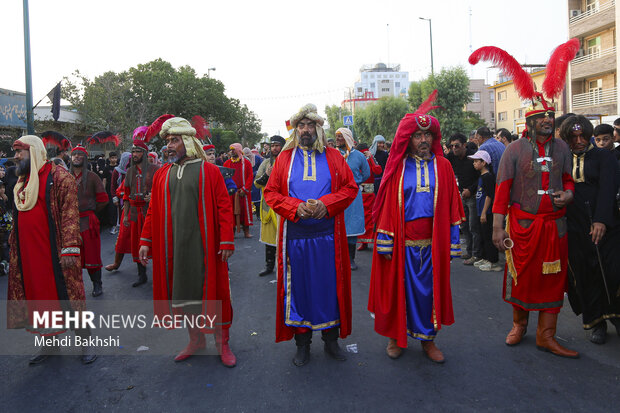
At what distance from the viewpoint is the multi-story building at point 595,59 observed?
81.4 feet

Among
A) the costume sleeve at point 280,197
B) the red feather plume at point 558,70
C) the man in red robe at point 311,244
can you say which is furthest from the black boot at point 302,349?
the red feather plume at point 558,70

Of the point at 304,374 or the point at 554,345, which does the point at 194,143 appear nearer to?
the point at 304,374

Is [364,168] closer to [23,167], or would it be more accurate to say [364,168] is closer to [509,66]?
[509,66]

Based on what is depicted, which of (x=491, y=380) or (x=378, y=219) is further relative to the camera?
(x=378, y=219)

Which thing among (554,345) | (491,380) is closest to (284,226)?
(491,380)

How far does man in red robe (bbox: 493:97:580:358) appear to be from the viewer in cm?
393

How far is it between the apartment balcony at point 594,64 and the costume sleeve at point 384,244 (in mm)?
27482

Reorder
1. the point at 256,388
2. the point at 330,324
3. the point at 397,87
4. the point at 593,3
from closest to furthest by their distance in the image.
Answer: the point at 256,388, the point at 330,324, the point at 593,3, the point at 397,87

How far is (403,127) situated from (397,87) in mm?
155849

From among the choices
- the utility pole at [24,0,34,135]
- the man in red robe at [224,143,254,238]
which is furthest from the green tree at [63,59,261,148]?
the man in red robe at [224,143,254,238]

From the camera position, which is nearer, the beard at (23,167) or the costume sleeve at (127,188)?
the beard at (23,167)

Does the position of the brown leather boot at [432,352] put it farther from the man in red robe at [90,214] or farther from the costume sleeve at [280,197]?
the man in red robe at [90,214]

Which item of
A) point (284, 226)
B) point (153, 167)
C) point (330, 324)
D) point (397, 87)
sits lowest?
point (330, 324)

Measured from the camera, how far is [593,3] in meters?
26.7
